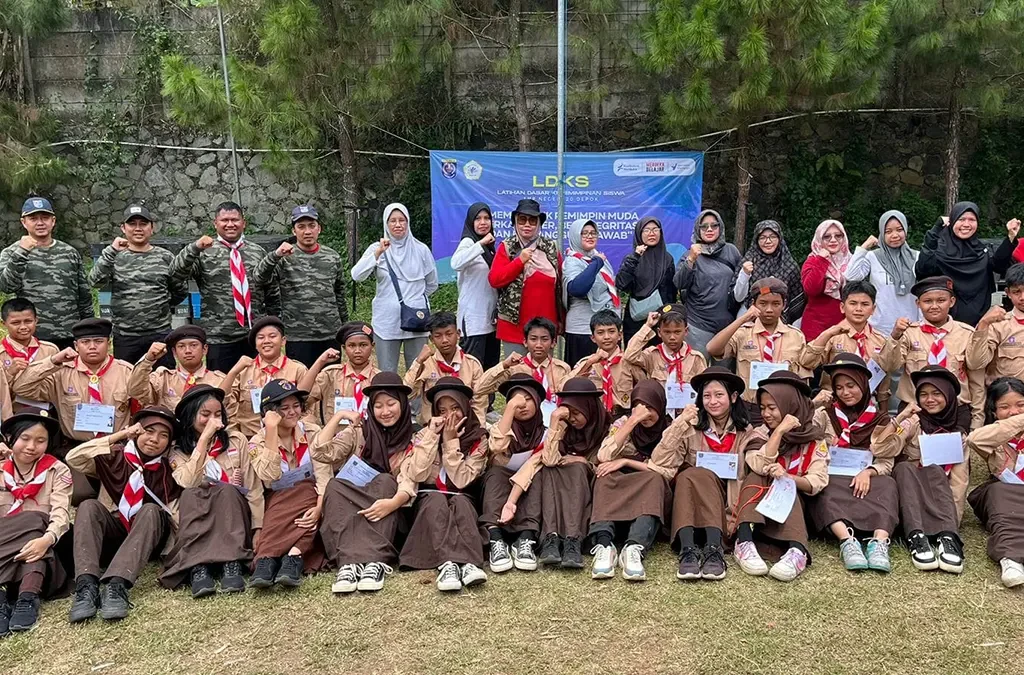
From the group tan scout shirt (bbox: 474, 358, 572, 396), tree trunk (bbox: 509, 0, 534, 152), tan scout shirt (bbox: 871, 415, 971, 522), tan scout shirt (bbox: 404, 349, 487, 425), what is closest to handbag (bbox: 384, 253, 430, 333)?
tan scout shirt (bbox: 404, 349, 487, 425)

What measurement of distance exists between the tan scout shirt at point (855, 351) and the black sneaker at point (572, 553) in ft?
6.57

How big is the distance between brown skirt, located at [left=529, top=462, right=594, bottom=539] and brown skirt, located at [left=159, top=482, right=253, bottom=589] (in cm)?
160

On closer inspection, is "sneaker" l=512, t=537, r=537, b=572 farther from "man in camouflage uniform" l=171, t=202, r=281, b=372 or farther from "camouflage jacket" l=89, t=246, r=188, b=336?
"camouflage jacket" l=89, t=246, r=188, b=336

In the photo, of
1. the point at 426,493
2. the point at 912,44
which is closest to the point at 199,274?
the point at 426,493

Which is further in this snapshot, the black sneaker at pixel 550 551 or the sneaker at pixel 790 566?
the black sneaker at pixel 550 551

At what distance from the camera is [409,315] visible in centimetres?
604

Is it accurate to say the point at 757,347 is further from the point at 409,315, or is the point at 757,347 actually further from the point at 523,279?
the point at 409,315

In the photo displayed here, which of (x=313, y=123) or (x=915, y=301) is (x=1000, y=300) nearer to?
(x=915, y=301)

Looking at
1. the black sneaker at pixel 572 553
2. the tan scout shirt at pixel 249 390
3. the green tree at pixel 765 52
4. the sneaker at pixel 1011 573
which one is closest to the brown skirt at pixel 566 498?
the black sneaker at pixel 572 553

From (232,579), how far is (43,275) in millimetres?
2841

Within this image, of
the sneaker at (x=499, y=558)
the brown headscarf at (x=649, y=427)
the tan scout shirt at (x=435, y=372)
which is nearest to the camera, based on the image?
the sneaker at (x=499, y=558)

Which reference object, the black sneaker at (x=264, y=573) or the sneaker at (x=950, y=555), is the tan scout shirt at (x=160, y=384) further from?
the sneaker at (x=950, y=555)

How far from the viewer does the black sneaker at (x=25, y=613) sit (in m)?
3.85

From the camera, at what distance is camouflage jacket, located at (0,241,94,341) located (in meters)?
5.63
